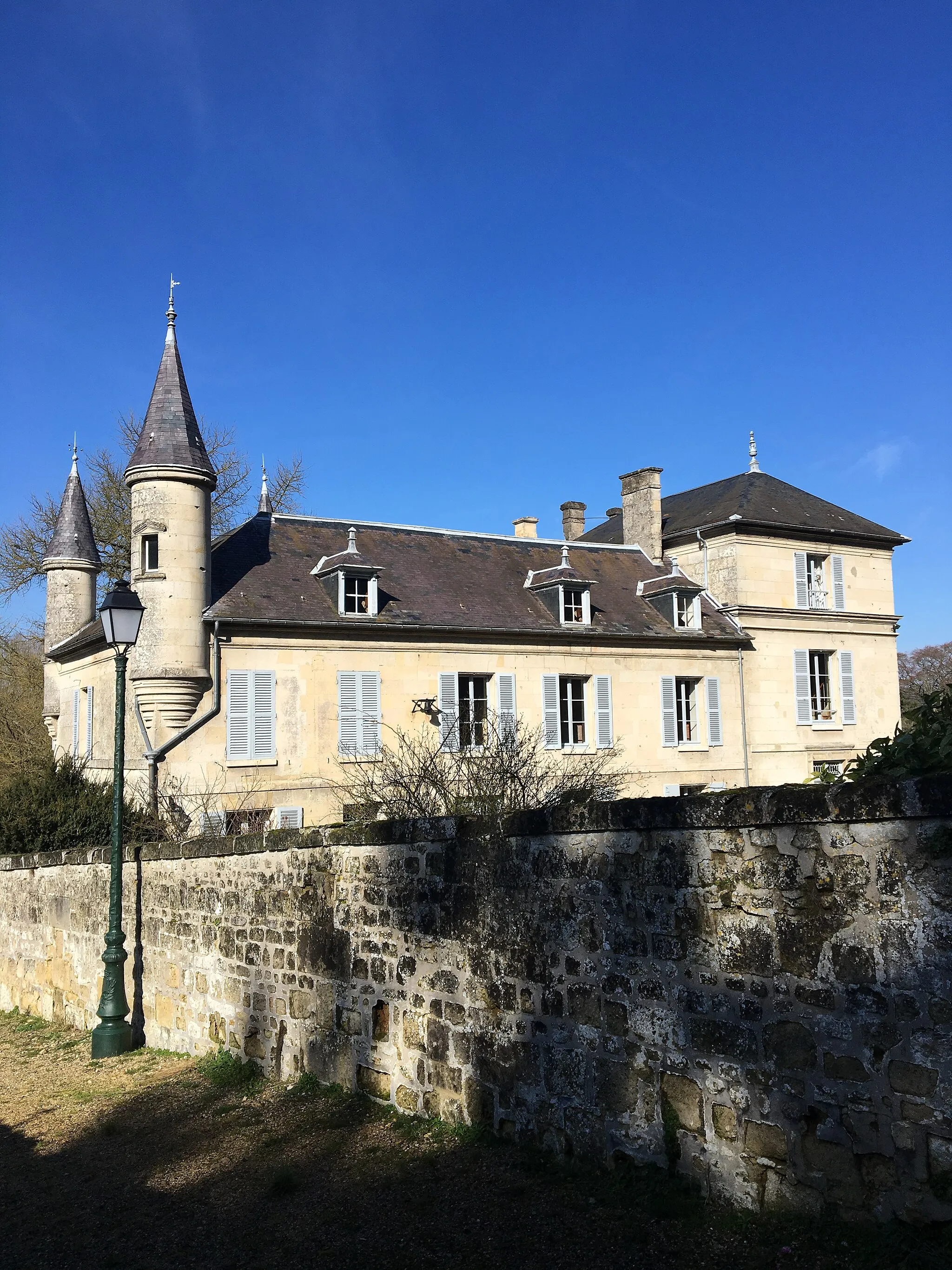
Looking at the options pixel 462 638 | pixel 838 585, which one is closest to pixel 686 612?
pixel 838 585

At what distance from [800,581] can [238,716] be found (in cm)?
1494

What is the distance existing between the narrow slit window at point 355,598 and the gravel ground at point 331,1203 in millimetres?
13823

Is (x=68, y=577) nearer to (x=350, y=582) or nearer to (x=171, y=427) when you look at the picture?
(x=171, y=427)

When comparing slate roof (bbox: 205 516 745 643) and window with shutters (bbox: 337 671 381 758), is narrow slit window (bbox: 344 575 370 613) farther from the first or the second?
window with shutters (bbox: 337 671 381 758)

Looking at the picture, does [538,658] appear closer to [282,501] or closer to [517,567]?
[517,567]

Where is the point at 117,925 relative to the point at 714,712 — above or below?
below

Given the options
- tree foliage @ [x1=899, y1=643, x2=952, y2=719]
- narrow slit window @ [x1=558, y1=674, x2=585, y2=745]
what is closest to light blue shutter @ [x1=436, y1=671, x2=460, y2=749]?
narrow slit window @ [x1=558, y1=674, x2=585, y2=745]

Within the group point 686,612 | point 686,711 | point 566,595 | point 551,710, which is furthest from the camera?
point 686,612

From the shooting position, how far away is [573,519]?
100 ft

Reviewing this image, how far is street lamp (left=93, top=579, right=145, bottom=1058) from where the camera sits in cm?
973

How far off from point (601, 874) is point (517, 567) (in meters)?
20.5

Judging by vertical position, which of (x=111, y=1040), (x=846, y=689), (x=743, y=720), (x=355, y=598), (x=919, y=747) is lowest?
(x=111, y=1040)

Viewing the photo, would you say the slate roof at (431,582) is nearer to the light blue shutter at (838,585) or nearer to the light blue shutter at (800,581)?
the light blue shutter at (800,581)

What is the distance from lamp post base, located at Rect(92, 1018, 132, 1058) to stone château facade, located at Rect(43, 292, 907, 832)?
903 centimetres
